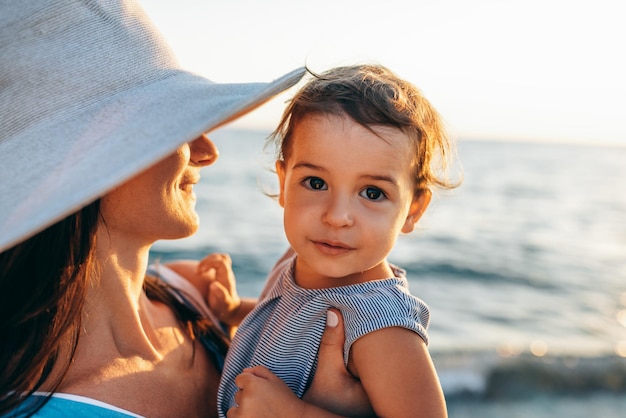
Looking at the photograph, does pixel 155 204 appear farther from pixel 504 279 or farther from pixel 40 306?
pixel 504 279

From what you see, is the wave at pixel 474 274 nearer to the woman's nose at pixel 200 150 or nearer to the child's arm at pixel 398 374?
the woman's nose at pixel 200 150

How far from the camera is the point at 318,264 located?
1.96 m

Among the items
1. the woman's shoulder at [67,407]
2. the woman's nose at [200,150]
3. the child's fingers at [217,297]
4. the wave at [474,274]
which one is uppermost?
the woman's nose at [200,150]

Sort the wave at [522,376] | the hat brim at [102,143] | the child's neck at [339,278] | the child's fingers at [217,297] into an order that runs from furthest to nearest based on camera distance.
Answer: the wave at [522,376], the child's fingers at [217,297], the child's neck at [339,278], the hat brim at [102,143]

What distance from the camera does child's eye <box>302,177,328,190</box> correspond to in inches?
78.3

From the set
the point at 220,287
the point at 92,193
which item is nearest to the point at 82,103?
the point at 92,193

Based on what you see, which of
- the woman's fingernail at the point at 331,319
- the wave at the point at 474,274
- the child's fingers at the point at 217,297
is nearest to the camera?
the woman's fingernail at the point at 331,319

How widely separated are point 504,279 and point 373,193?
788 cm

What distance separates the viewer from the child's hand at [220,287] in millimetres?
2691

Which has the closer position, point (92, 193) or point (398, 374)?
point (92, 193)

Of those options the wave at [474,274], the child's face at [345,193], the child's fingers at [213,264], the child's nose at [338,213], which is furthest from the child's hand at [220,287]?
the wave at [474,274]

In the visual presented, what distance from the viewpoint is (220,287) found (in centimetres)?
270

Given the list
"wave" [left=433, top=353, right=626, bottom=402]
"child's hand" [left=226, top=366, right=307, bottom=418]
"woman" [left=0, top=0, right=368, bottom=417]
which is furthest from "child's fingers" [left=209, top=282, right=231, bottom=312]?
"wave" [left=433, top=353, right=626, bottom=402]

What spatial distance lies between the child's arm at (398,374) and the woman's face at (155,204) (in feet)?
2.21
